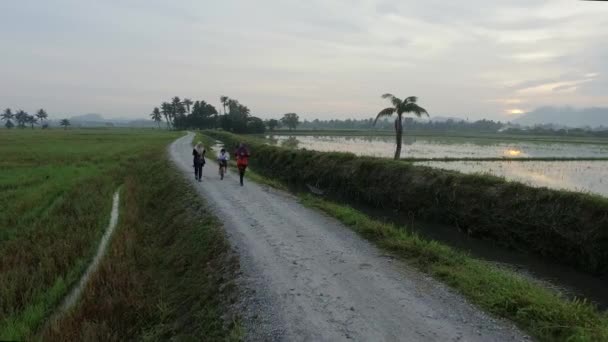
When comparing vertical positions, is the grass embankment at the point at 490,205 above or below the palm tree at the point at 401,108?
below

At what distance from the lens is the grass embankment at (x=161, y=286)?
666cm

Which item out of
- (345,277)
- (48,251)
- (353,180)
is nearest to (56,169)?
(48,251)

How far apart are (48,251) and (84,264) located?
1377 mm

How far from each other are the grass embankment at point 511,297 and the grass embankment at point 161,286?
13.8ft

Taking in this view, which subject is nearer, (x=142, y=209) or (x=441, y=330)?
(x=441, y=330)

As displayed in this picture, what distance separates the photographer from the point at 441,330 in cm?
558

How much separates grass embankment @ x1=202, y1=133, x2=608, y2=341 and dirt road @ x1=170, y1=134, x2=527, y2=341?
0.95 feet

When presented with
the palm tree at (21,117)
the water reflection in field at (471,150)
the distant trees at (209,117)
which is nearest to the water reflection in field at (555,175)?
the water reflection in field at (471,150)

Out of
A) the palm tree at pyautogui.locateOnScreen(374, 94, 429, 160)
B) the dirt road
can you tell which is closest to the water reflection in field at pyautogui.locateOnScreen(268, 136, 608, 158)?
the palm tree at pyautogui.locateOnScreen(374, 94, 429, 160)

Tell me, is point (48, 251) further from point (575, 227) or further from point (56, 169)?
point (56, 169)

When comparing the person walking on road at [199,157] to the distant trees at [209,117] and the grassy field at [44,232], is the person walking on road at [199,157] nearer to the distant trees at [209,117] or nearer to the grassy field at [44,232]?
the grassy field at [44,232]

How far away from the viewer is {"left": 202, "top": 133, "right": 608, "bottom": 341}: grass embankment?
5.46 m

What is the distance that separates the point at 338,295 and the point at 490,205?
7.99 meters

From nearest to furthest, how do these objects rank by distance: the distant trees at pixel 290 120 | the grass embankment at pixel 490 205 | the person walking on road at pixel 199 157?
the grass embankment at pixel 490 205 → the person walking on road at pixel 199 157 → the distant trees at pixel 290 120
